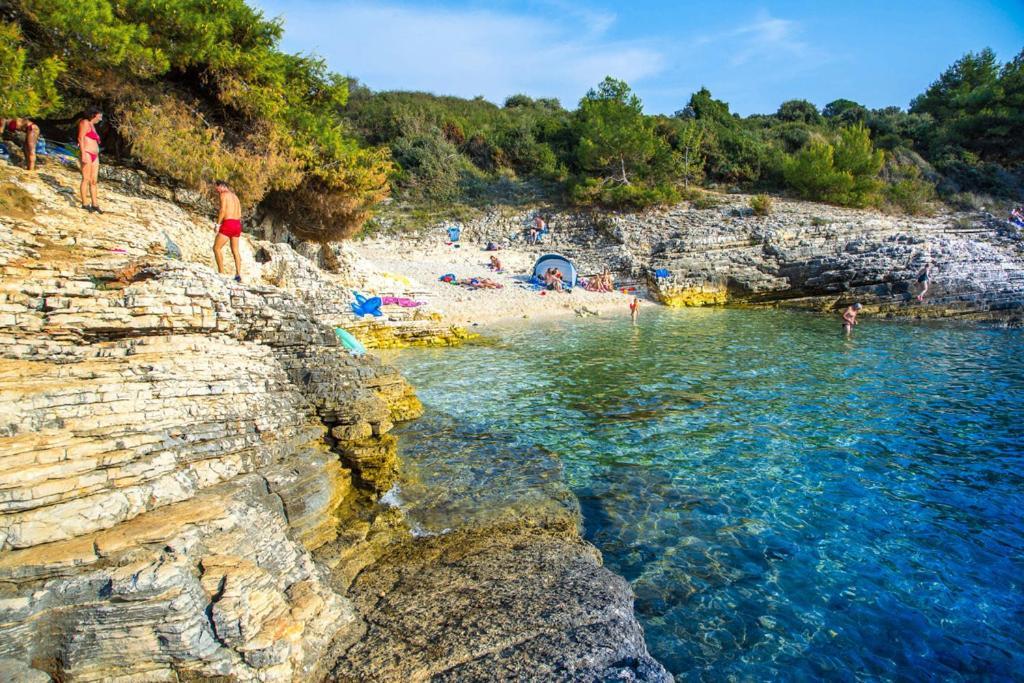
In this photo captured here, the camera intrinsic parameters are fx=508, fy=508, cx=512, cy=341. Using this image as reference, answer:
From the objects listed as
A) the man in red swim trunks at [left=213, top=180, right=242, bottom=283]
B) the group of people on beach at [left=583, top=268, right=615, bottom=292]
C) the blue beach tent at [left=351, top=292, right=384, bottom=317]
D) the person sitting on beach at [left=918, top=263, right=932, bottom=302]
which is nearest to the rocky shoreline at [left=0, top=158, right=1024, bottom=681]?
the man in red swim trunks at [left=213, top=180, right=242, bottom=283]

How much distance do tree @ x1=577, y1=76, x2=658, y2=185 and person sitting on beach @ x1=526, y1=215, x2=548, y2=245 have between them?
7.11 meters

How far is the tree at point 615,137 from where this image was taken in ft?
117

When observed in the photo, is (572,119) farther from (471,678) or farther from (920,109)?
(471,678)

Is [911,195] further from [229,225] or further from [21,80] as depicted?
[21,80]

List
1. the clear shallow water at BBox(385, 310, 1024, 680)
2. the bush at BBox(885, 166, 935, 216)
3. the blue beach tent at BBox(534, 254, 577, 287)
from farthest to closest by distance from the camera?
the bush at BBox(885, 166, 935, 216) < the blue beach tent at BBox(534, 254, 577, 287) < the clear shallow water at BBox(385, 310, 1024, 680)

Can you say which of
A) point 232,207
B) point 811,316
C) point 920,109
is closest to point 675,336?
point 811,316

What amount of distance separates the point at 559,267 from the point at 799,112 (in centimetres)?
4406

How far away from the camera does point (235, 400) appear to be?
509 cm

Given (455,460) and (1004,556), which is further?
(455,460)

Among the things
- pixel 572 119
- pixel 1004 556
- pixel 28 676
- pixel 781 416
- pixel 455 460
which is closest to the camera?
pixel 28 676

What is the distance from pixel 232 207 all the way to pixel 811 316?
22347 mm

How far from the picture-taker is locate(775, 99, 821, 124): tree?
53.2 m

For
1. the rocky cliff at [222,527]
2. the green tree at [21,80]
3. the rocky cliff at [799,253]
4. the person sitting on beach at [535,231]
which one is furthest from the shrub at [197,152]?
the person sitting on beach at [535,231]

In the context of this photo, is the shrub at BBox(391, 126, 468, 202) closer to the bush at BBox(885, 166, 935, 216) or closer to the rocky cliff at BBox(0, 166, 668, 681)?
the bush at BBox(885, 166, 935, 216)
